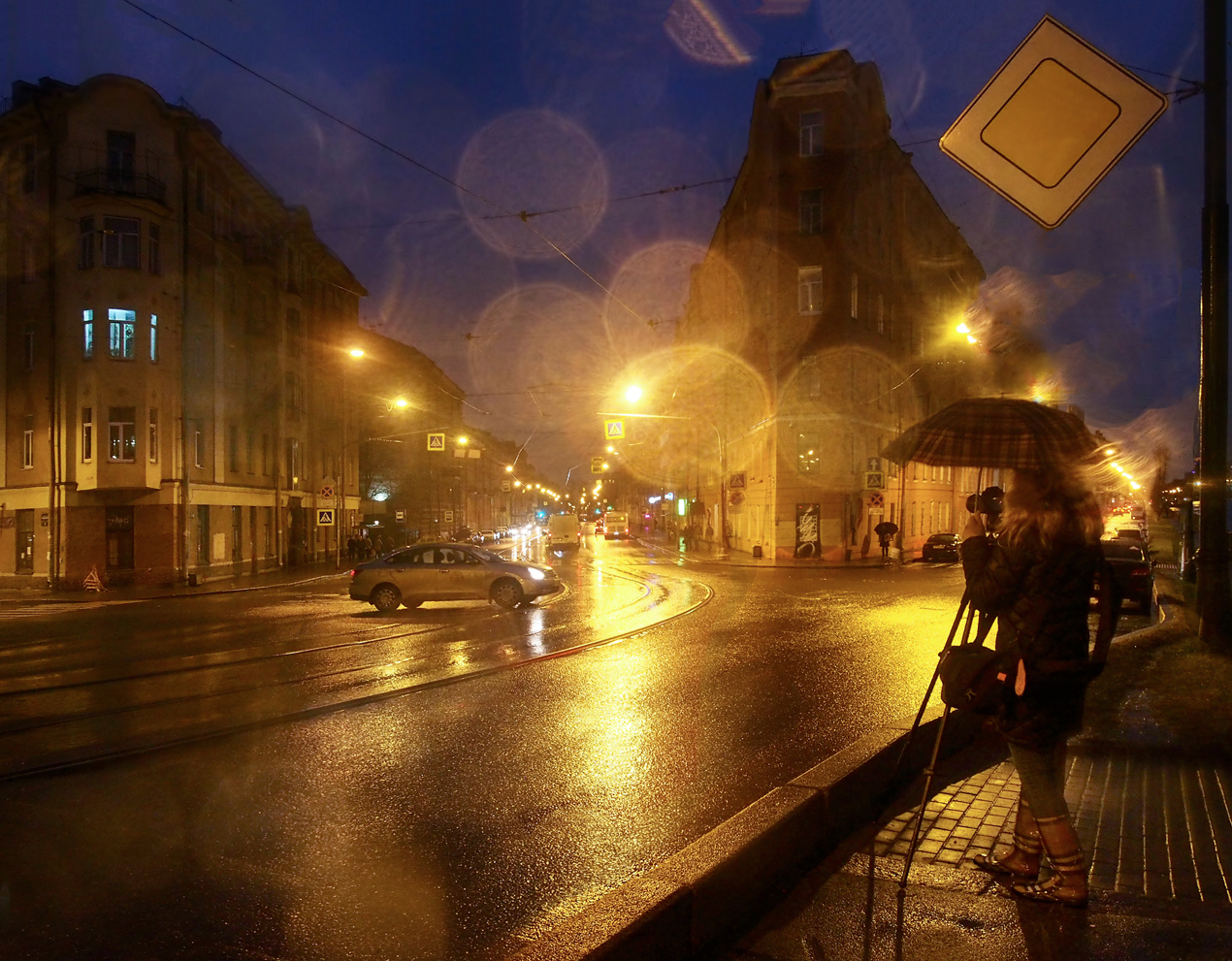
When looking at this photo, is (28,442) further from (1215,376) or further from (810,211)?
(1215,376)

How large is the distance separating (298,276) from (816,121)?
25.6m

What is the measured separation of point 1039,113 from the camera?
417cm

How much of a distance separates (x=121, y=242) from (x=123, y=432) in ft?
21.2

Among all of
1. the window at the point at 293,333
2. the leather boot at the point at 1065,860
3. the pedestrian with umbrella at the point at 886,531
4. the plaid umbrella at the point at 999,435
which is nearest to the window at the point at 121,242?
the window at the point at 293,333

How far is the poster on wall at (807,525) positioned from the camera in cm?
4125

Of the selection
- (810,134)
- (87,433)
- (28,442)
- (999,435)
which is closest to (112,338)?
(87,433)

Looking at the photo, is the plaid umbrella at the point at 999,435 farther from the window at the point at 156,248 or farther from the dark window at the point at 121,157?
the dark window at the point at 121,157

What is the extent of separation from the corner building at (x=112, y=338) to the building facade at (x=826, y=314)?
2358 cm

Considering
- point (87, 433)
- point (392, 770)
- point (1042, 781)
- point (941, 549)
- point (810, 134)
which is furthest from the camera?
point (810, 134)

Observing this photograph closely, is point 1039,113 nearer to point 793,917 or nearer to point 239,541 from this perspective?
point 793,917

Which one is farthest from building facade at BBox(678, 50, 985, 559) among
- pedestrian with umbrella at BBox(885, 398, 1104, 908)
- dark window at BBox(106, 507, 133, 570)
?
pedestrian with umbrella at BBox(885, 398, 1104, 908)

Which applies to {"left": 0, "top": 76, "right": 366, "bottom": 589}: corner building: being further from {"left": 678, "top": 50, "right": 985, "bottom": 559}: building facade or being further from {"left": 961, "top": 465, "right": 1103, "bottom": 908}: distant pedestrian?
{"left": 961, "top": 465, "right": 1103, "bottom": 908}: distant pedestrian

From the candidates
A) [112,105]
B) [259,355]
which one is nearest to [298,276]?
[259,355]

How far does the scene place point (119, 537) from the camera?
3192cm
